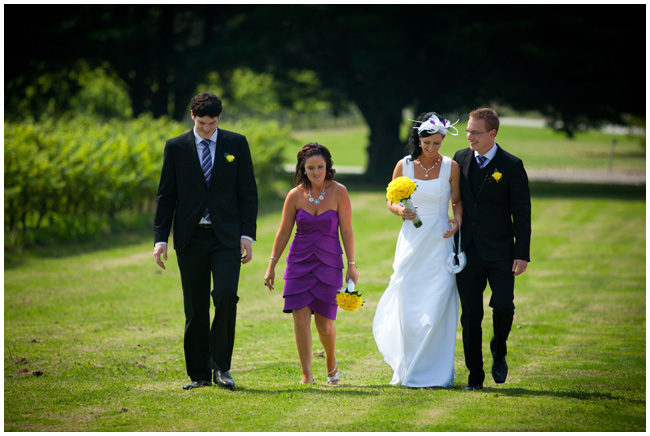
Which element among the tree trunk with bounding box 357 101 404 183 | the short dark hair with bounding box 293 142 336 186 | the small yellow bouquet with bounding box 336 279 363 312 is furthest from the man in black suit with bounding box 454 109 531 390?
the tree trunk with bounding box 357 101 404 183

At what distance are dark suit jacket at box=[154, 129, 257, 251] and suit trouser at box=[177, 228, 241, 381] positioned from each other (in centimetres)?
10

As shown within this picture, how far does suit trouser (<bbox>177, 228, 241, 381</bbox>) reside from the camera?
6438mm

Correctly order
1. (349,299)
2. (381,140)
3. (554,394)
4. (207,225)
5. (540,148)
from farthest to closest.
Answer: (540,148), (381,140), (349,299), (207,225), (554,394)

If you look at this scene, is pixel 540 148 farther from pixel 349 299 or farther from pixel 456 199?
pixel 349 299

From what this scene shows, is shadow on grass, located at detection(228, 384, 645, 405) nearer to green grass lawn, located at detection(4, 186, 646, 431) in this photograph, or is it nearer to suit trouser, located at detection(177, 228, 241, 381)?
green grass lawn, located at detection(4, 186, 646, 431)

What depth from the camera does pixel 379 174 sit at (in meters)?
33.7

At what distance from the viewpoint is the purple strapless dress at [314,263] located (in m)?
6.65

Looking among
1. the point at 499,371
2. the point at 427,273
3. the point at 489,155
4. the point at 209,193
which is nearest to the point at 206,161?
the point at 209,193

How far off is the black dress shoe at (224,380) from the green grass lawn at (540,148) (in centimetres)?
2863

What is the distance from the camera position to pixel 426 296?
6.77m

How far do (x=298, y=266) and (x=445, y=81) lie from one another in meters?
27.5

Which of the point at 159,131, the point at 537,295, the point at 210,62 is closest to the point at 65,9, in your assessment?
the point at 210,62

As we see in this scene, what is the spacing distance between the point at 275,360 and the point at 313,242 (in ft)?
6.23

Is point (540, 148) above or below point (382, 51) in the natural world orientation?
below
